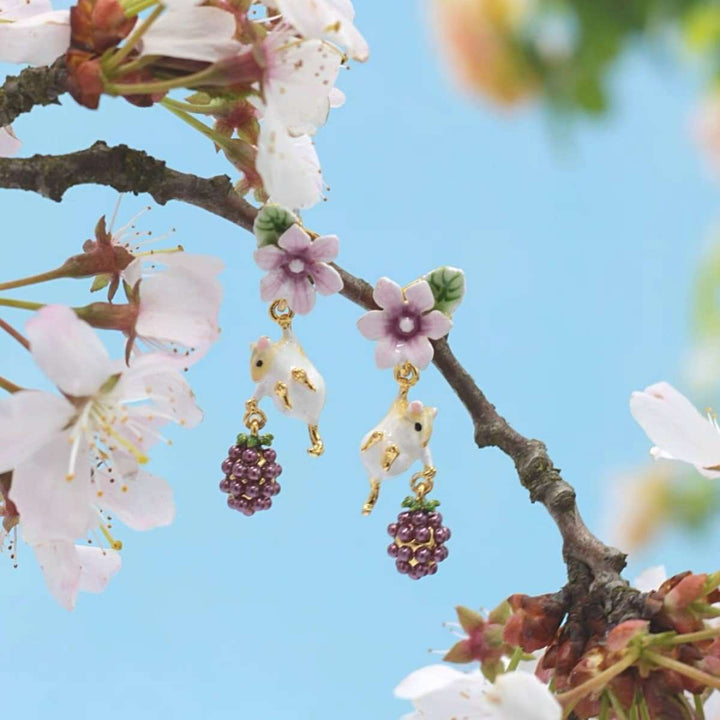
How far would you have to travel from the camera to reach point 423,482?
0.74 metres

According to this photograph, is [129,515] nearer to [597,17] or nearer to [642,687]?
[642,687]

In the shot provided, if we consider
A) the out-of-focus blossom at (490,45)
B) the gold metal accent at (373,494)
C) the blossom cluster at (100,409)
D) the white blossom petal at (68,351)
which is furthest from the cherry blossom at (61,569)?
the out-of-focus blossom at (490,45)

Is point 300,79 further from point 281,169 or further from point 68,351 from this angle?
point 68,351

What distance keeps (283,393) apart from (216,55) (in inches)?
10.4

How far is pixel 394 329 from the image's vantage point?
73 cm

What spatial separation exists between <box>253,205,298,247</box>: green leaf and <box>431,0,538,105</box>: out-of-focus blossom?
83.6 inches

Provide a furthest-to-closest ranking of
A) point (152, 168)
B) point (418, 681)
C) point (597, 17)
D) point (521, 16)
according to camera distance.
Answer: point (521, 16) → point (597, 17) → point (152, 168) → point (418, 681)

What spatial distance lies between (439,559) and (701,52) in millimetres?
2261

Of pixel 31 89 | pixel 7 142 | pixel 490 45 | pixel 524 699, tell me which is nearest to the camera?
pixel 524 699

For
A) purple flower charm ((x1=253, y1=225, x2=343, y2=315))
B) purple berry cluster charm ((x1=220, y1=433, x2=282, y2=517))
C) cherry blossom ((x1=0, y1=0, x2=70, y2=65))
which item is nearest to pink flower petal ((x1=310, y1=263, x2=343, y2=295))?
purple flower charm ((x1=253, y1=225, x2=343, y2=315))

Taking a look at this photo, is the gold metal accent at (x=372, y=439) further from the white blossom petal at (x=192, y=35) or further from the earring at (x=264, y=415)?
the white blossom petal at (x=192, y=35)

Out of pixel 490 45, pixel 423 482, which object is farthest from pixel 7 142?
pixel 490 45

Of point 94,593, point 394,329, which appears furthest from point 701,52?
point 94,593

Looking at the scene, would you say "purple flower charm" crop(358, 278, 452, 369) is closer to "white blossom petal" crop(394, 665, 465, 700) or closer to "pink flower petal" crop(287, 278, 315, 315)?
"pink flower petal" crop(287, 278, 315, 315)
